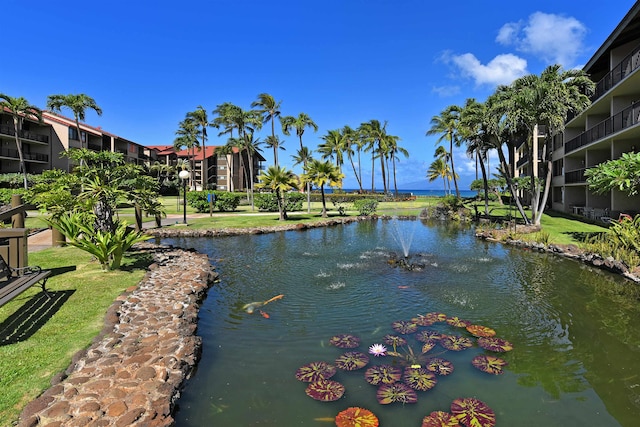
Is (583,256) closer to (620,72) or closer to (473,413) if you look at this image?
(473,413)

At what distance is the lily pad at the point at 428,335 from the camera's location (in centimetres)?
662

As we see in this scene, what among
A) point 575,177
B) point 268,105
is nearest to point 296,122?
point 268,105

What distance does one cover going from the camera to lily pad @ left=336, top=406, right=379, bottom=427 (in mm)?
4277

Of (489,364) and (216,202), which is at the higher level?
(216,202)

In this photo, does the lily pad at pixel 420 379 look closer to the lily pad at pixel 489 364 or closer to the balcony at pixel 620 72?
the lily pad at pixel 489 364

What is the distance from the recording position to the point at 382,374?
17.5ft

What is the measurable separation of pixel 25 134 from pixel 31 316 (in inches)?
2002

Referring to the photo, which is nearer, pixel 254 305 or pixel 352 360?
pixel 352 360

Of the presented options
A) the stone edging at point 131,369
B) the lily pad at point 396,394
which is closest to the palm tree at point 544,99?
the lily pad at point 396,394

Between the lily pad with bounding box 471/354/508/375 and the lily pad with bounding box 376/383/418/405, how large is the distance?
144 centimetres

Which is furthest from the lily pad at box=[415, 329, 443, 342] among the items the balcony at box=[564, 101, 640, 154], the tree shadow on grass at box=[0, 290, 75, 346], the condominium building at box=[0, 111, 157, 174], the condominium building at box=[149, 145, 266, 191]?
the condominium building at box=[149, 145, 266, 191]

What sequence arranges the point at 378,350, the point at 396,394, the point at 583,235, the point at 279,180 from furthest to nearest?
the point at 279,180 → the point at 583,235 → the point at 378,350 → the point at 396,394

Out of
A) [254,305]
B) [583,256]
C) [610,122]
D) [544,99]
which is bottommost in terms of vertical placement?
[254,305]

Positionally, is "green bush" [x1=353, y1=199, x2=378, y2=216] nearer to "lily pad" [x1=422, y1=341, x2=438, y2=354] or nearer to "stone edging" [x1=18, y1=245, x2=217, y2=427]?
"stone edging" [x1=18, y1=245, x2=217, y2=427]
